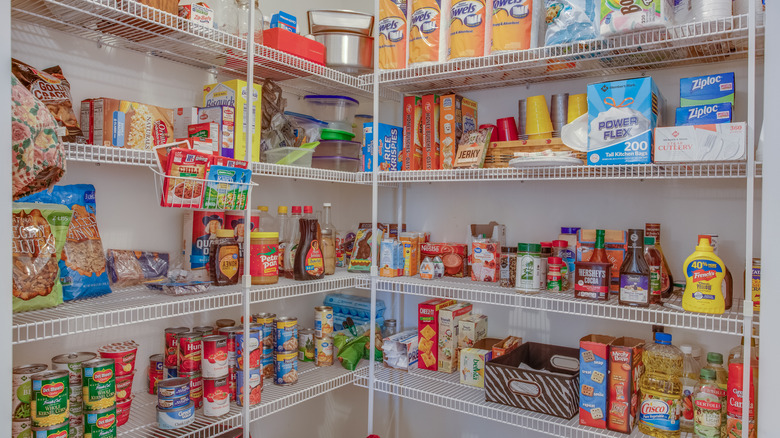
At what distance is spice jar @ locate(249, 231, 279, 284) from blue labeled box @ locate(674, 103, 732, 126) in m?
1.36

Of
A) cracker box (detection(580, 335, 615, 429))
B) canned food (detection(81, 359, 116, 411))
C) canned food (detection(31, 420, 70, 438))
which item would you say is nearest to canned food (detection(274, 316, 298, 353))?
canned food (detection(81, 359, 116, 411))

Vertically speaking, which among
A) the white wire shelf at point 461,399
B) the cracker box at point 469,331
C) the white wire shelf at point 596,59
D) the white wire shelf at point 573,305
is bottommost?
the white wire shelf at point 461,399

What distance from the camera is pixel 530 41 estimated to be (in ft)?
5.85

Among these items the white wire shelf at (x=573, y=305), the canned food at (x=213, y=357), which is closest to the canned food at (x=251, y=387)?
the canned food at (x=213, y=357)

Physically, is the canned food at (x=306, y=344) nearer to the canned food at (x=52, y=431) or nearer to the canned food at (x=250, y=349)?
the canned food at (x=250, y=349)

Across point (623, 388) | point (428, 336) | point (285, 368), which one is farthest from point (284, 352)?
point (623, 388)

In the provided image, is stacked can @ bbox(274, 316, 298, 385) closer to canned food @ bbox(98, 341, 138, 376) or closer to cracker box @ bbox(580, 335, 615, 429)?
canned food @ bbox(98, 341, 138, 376)

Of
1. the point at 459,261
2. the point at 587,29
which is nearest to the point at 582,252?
the point at 459,261

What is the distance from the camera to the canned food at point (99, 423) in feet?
4.48

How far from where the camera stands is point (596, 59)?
1770 mm

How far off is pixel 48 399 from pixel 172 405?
1.15 ft

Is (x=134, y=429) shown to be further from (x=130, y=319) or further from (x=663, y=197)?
(x=663, y=197)

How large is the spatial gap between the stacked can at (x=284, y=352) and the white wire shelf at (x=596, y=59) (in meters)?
1.06
